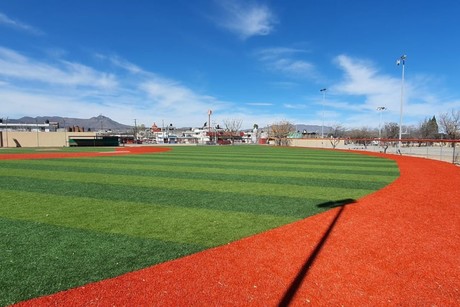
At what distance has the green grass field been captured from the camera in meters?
4.18

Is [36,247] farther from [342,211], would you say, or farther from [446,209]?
[446,209]

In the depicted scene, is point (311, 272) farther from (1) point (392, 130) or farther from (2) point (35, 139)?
(1) point (392, 130)

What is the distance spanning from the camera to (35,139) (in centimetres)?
5559

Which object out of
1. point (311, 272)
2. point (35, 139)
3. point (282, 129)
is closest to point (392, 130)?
point (282, 129)

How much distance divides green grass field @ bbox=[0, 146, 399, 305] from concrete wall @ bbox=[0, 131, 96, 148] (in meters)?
50.9

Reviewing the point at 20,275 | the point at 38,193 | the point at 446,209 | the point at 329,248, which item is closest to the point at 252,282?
the point at 329,248

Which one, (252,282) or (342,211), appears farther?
(342,211)

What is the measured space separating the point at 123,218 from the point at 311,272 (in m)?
4.48

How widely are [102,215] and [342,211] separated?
6.06 meters

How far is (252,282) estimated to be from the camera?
151 inches

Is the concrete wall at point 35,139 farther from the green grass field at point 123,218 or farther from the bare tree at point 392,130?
the bare tree at point 392,130

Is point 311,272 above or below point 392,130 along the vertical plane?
below

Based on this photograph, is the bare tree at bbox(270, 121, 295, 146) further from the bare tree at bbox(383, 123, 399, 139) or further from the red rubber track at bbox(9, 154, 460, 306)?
the red rubber track at bbox(9, 154, 460, 306)

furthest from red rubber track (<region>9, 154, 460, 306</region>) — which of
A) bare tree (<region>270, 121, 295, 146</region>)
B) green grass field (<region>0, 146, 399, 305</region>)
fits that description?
bare tree (<region>270, 121, 295, 146</region>)
